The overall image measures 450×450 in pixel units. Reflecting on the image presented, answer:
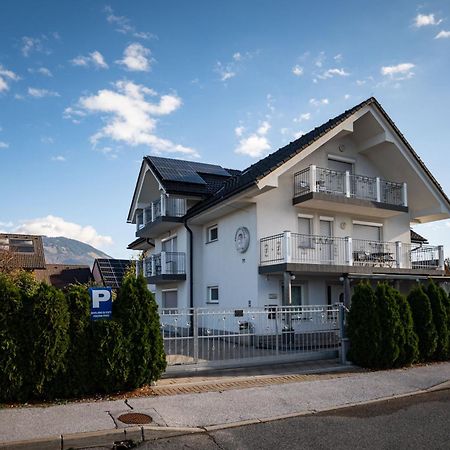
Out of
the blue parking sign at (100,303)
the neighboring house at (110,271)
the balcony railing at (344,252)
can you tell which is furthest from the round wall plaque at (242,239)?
the neighboring house at (110,271)

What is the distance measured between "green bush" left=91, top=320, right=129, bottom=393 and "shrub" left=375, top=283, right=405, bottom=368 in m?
6.31

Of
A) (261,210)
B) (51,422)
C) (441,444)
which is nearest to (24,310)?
(51,422)

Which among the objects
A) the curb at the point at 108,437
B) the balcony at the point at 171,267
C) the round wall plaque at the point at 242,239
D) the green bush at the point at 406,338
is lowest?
the curb at the point at 108,437

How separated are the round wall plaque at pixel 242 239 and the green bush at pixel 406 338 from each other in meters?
6.08

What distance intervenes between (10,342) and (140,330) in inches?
90.3

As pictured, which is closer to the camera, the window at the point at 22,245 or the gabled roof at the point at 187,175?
the gabled roof at the point at 187,175

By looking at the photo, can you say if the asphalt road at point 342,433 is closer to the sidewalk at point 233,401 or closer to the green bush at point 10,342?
the sidewalk at point 233,401

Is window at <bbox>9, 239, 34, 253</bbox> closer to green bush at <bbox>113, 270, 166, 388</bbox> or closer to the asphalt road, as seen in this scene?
green bush at <bbox>113, 270, 166, 388</bbox>

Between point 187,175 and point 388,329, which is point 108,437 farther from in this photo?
point 187,175

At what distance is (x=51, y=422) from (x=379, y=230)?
16547 mm

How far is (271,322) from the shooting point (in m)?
12.2

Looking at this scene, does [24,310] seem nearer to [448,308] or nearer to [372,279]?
[448,308]

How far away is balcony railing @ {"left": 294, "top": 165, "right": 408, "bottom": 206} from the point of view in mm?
17359

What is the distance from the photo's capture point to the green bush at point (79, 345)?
8273mm
